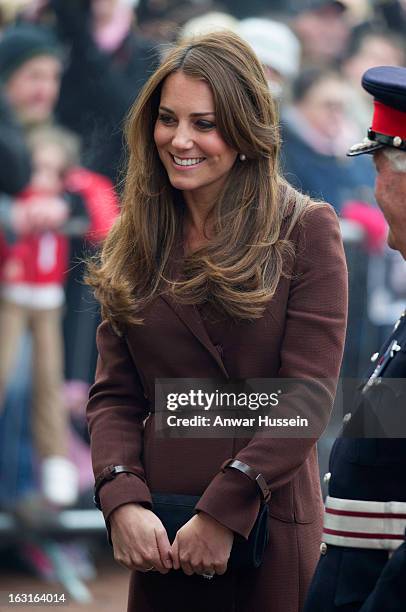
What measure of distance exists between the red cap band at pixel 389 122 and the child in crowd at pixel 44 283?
10.8ft

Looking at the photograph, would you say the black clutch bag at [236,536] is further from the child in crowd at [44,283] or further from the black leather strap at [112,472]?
the child in crowd at [44,283]

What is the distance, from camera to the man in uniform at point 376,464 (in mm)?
2416

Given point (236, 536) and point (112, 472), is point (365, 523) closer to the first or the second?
point (236, 536)

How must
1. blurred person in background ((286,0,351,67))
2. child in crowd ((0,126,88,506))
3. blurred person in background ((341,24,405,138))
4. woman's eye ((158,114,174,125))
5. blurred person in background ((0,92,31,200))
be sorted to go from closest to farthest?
1. woman's eye ((158,114,174,125))
2. blurred person in background ((0,92,31,200))
3. child in crowd ((0,126,88,506))
4. blurred person in background ((286,0,351,67))
5. blurred person in background ((341,24,405,138))

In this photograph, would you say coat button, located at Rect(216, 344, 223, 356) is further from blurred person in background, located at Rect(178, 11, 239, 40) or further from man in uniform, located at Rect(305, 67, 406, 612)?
blurred person in background, located at Rect(178, 11, 239, 40)

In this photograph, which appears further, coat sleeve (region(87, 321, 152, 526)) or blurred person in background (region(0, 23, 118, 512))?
blurred person in background (region(0, 23, 118, 512))

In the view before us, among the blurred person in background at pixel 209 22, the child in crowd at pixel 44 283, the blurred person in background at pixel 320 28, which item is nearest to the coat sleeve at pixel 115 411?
the child in crowd at pixel 44 283

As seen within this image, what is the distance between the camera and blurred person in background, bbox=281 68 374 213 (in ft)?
20.2

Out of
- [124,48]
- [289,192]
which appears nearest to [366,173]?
[124,48]

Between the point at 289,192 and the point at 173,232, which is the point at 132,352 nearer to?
the point at 173,232

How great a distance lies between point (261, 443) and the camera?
277 centimetres

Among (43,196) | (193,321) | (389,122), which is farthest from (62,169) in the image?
(389,122)

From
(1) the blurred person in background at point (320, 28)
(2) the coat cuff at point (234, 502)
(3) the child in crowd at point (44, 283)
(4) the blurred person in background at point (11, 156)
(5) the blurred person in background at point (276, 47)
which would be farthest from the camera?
(1) the blurred person in background at point (320, 28)

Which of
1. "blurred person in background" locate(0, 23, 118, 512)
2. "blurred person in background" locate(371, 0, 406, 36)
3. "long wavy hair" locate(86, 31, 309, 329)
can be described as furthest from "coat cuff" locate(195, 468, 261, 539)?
"blurred person in background" locate(371, 0, 406, 36)
